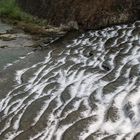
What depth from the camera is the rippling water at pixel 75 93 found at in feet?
18.5

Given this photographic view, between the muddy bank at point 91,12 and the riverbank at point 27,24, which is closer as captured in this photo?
the riverbank at point 27,24

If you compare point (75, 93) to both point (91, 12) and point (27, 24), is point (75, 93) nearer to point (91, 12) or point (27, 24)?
point (91, 12)

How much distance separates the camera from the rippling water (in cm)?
564

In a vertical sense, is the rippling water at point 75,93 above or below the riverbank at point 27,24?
below

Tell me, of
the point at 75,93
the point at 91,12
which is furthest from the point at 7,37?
the point at 75,93

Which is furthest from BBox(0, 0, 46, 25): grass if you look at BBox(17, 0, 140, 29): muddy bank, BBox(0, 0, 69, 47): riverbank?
BBox(17, 0, 140, 29): muddy bank

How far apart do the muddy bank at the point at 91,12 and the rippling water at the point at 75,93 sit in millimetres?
2362

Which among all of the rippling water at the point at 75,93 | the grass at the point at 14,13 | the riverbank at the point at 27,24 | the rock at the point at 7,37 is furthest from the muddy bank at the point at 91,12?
the rippling water at the point at 75,93

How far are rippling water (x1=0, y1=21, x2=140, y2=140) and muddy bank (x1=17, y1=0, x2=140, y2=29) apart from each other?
236cm

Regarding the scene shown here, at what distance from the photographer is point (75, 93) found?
22.9 feet

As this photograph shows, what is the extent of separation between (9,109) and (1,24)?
27.6ft

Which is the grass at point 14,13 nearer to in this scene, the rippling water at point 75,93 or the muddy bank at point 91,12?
the muddy bank at point 91,12

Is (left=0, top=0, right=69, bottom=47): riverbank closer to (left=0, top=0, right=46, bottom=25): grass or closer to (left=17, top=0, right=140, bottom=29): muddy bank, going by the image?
(left=0, top=0, right=46, bottom=25): grass

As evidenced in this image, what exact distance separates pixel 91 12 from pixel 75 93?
6686 mm
